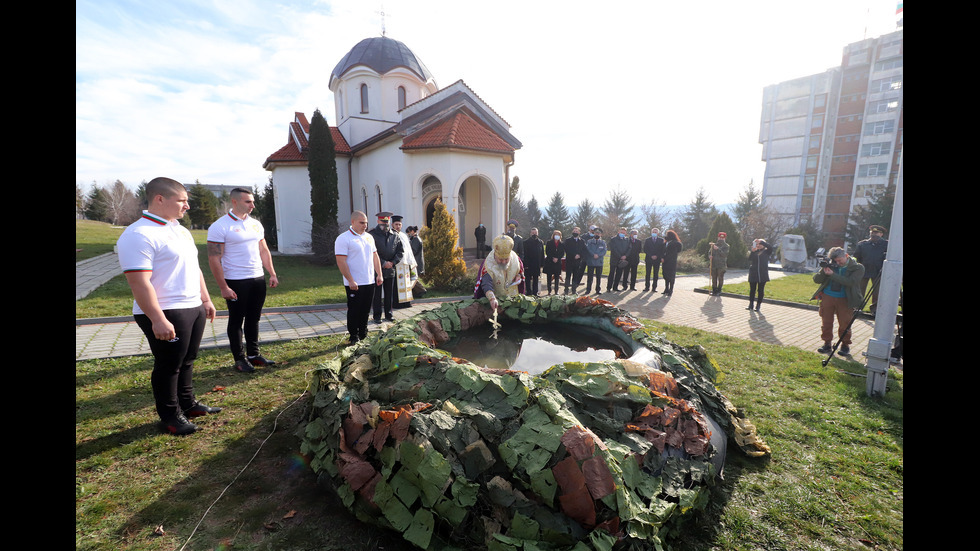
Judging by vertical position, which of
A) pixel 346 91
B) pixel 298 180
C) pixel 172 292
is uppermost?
pixel 346 91

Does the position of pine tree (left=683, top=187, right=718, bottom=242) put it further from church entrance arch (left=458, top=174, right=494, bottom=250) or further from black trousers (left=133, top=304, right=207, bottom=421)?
black trousers (left=133, top=304, right=207, bottom=421)

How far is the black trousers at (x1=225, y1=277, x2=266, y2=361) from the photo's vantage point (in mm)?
4594

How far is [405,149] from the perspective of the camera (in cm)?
1581

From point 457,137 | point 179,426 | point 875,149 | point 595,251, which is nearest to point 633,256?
point 595,251

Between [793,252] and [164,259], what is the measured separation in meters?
28.3

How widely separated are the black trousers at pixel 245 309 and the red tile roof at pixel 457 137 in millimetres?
11717

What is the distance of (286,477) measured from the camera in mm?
3041

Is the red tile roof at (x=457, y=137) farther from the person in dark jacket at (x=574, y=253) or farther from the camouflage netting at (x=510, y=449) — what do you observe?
the camouflage netting at (x=510, y=449)

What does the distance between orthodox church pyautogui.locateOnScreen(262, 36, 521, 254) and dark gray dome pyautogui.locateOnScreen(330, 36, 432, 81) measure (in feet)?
0.17

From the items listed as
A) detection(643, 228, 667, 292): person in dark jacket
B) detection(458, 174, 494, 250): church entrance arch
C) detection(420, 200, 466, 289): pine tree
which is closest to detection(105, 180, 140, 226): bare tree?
detection(458, 174, 494, 250): church entrance arch

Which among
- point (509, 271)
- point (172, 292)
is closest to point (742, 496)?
point (509, 271)

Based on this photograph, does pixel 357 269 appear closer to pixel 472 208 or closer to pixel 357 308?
pixel 357 308
